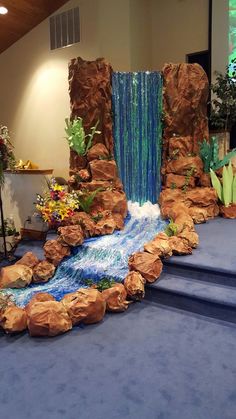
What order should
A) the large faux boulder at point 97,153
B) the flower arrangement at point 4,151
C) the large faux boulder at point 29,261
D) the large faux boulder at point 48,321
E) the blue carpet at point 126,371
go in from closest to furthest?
the blue carpet at point 126,371
the large faux boulder at point 48,321
the large faux boulder at point 29,261
the flower arrangement at point 4,151
the large faux boulder at point 97,153

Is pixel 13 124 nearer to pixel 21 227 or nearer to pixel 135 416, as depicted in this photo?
pixel 21 227

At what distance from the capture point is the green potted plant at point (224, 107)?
16.4 feet

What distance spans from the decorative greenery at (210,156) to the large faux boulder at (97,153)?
141cm

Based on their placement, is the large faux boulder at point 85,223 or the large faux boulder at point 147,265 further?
the large faux boulder at point 85,223

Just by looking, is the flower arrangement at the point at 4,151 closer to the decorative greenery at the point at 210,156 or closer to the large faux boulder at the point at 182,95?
the large faux boulder at the point at 182,95

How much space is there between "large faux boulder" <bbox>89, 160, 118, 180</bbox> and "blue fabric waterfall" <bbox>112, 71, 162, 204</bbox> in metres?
0.36

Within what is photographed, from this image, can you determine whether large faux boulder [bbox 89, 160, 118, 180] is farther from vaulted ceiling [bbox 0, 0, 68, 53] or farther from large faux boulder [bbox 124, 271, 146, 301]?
vaulted ceiling [bbox 0, 0, 68, 53]

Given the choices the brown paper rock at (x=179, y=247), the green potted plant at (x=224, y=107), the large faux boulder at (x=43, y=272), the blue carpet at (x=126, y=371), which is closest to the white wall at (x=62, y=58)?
the green potted plant at (x=224, y=107)

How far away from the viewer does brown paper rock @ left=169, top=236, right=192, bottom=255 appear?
3.42 m

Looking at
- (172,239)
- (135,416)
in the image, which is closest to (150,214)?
(172,239)

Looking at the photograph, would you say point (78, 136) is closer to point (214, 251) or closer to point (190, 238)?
point (190, 238)

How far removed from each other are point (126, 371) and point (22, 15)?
6.52 meters

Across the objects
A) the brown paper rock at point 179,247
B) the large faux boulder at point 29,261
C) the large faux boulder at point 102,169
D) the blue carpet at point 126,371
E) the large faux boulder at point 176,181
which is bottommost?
the blue carpet at point 126,371

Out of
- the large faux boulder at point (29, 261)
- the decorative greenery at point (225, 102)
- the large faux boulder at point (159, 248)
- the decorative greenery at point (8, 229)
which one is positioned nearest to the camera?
the large faux boulder at point (159, 248)
